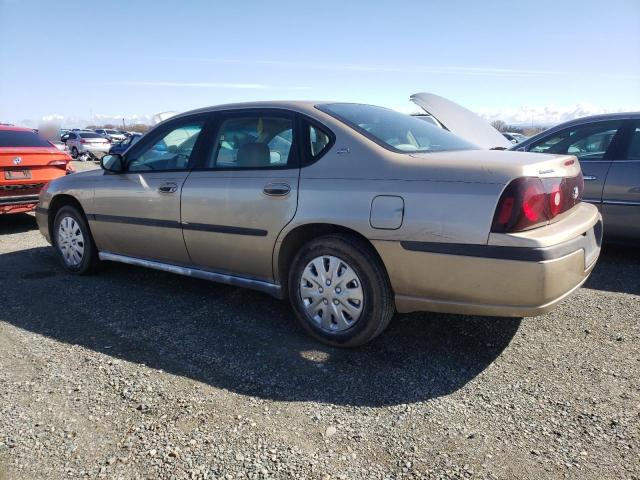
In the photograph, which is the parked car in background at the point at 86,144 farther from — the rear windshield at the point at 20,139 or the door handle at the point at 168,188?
the door handle at the point at 168,188

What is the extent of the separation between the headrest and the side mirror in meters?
1.35

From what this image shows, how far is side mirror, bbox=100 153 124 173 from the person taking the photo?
436 cm

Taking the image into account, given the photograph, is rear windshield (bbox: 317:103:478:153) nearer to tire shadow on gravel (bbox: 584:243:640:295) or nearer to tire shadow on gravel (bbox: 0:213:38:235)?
tire shadow on gravel (bbox: 584:243:640:295)

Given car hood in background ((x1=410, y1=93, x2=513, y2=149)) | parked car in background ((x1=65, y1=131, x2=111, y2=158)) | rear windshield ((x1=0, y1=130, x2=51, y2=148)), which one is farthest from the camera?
parked car in background ((x1=65, y1=131, x2=111, y2=158))

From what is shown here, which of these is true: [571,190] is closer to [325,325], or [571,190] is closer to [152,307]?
[325,325]

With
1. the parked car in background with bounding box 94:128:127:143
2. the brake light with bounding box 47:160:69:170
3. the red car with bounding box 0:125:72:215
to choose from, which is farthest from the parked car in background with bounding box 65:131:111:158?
the brake light with bounding box 47:160:69:170

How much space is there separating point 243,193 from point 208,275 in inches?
30.3

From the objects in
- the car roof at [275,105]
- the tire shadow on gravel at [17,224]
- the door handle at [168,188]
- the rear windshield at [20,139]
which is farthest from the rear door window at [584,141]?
the tire shadow on gravel at [17,224]

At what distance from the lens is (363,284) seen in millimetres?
3045

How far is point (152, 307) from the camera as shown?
158 inches

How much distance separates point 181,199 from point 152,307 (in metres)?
0.92

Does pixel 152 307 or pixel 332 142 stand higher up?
pixel 332 142

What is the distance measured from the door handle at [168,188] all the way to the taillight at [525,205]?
2.44m

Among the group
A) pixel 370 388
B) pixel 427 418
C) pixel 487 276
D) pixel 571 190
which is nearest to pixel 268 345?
pixel 370 388
